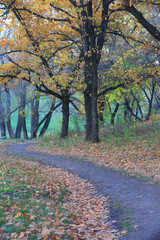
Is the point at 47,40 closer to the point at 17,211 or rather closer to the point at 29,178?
the point at 29,178

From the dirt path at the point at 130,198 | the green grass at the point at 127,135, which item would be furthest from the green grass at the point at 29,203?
the green grass at the point at 127,135

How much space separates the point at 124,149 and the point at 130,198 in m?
6.55

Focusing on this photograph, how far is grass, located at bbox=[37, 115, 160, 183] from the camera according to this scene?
1102 centimetres

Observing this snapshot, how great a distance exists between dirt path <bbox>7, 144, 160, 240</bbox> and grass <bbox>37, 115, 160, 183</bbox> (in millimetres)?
717

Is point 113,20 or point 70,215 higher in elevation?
point 113,20

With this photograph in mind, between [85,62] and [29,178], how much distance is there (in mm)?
9946

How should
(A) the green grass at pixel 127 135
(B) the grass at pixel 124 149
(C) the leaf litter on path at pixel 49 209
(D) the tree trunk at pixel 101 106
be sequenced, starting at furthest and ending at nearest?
(D) the tree trunk at pixel 101 106 → (A) the green grass at pixel 127 135 → (B) the grass at pixel 124 149 → (C) the leaf litter on path at pixel 49 209

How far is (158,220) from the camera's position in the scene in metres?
5.69

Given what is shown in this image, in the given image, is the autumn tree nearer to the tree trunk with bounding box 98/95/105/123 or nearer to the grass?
the grass

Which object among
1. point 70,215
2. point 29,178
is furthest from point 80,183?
point 70,215

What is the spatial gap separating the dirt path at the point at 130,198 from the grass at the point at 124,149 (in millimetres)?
717

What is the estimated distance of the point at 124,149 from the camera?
1402 centimetres

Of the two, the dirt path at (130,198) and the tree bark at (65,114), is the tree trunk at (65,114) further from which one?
the dirt path at (130,198)

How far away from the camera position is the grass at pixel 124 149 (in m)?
11.0
